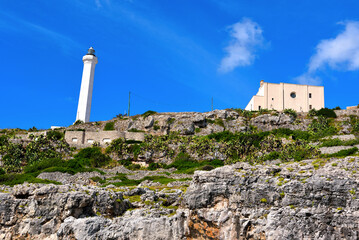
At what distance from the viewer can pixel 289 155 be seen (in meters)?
45.8

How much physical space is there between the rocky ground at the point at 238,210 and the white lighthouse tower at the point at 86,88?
64430 millimetres

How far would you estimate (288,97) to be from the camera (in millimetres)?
77250

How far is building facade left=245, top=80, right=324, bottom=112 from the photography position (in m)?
76.7

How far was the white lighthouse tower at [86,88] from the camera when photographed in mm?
81938

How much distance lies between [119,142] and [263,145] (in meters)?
23.6

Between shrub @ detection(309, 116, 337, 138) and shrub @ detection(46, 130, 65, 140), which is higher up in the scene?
shrub @ detection(309, 116, 337, 138)

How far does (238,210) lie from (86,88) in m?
74.8

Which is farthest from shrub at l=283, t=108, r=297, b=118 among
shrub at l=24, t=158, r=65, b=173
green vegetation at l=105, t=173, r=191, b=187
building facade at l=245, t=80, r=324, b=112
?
shrub at l=24, t=158, r=65, b=173

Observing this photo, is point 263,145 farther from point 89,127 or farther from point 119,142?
point 89,127

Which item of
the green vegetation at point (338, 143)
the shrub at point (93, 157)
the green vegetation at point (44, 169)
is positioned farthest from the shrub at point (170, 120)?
the green vegetation at point (338, 143)

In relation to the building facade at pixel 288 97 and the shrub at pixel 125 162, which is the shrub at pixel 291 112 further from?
the shrub at pixel 125 162

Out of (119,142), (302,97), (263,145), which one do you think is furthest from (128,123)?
(302,97)

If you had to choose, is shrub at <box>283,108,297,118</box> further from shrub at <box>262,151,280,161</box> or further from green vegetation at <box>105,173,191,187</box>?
green vegetation at <box>105,173,191,187</box>

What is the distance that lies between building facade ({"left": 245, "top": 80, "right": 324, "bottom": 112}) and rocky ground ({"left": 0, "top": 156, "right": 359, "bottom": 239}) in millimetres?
61774
